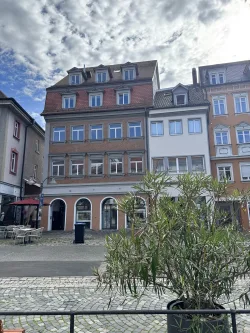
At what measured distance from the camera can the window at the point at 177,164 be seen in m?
24.2

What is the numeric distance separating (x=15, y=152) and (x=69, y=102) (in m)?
7.81

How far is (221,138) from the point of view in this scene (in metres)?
25.4

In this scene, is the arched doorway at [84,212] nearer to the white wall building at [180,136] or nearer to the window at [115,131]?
the window at [115,131]

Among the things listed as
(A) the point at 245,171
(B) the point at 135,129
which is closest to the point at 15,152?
(B) the point at 135,129

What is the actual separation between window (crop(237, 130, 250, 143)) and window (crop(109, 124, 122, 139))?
11981 millimetres

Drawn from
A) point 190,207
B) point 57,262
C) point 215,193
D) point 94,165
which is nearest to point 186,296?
point 190,207

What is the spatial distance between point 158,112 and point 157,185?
22.0 m

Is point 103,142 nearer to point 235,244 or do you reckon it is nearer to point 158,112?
point 158,112

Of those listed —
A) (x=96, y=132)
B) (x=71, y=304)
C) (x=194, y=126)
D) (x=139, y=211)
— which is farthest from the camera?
(x=96, y=132)

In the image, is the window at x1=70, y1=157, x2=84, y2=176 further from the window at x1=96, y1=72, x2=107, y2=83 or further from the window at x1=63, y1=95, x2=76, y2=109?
the window at x1=96, y1=72, x2=107, y2=83

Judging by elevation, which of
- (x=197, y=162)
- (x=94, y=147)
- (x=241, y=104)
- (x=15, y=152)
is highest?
(x=241, y=104)

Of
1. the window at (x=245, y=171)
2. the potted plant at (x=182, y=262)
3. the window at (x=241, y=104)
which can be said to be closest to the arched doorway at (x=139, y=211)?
the potted plant at (x=182, y=262)

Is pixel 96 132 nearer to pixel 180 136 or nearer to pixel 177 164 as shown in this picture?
pixel 180 136

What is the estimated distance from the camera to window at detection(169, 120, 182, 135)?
24812 millimetres
